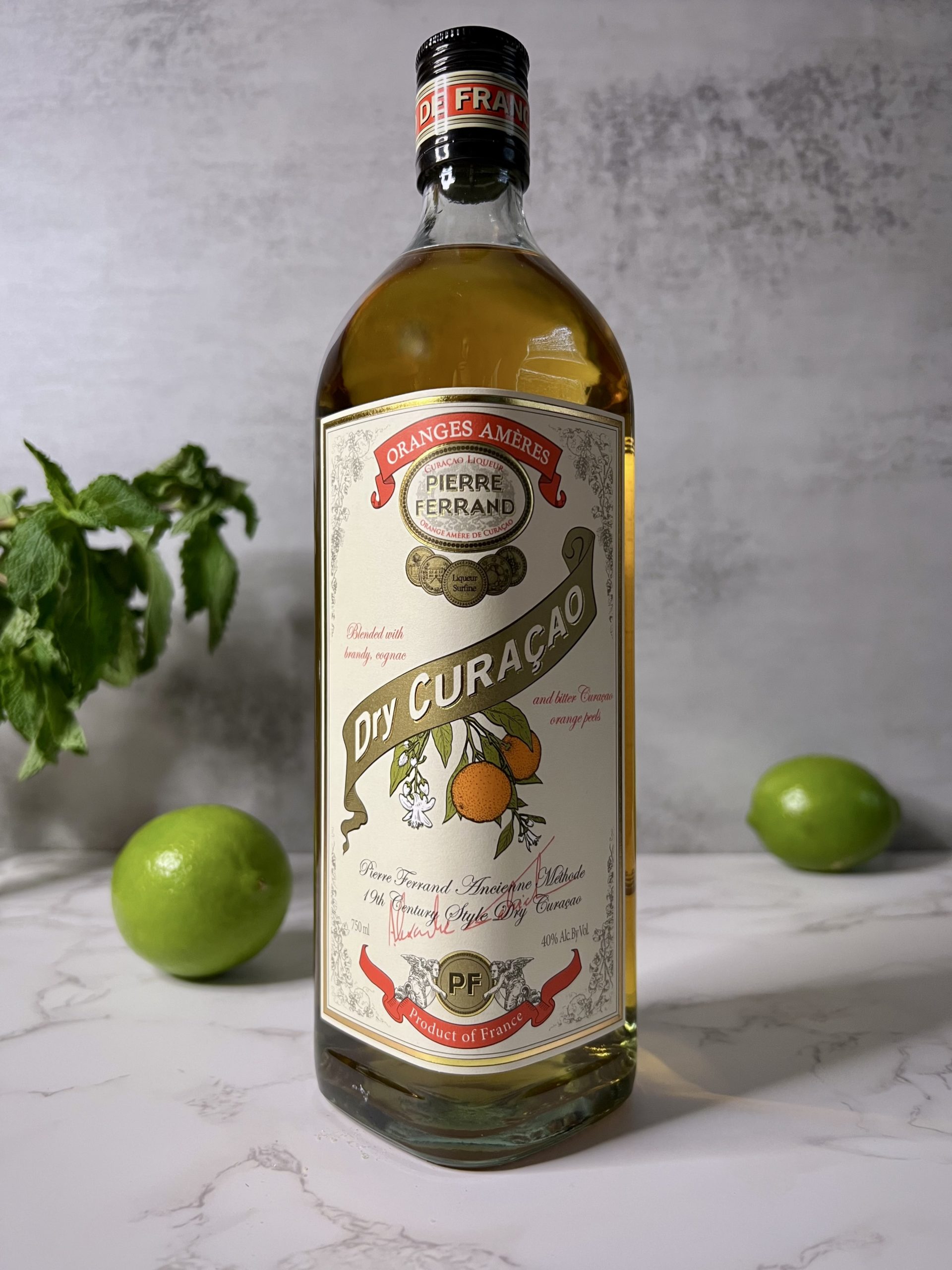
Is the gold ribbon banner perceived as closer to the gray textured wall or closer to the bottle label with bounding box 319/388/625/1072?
the bottle label with bounding box 319/388/625/1072

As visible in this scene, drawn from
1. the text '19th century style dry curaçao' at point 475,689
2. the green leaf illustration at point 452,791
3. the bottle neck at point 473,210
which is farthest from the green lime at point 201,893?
the bottle neck at point 473,210

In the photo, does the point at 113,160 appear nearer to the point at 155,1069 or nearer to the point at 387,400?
the point at 387,400

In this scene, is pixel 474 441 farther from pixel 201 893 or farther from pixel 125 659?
pixel 125 659

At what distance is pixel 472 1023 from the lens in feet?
1.56

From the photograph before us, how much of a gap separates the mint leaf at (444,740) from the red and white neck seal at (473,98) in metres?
0.32

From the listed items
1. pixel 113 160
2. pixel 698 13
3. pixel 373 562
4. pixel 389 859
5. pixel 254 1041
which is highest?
pixel 698 13

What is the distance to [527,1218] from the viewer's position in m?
0.41

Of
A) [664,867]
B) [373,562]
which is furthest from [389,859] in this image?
[664,867]

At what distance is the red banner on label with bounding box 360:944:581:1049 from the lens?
1.56ft

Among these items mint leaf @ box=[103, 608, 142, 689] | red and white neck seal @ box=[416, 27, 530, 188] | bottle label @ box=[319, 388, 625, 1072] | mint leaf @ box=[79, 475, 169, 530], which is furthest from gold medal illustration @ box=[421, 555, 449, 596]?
mint leaf @ box=[103, 608, 142, 689]

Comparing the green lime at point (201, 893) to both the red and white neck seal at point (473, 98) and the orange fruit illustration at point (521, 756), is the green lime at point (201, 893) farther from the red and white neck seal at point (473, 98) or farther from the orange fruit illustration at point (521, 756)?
the red and white neck seal at point (473, 98)

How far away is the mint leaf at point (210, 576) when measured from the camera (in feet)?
2.79

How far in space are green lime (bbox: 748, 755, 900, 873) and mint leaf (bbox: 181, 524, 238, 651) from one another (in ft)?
1.84

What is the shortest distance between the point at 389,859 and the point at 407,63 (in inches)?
33.2
